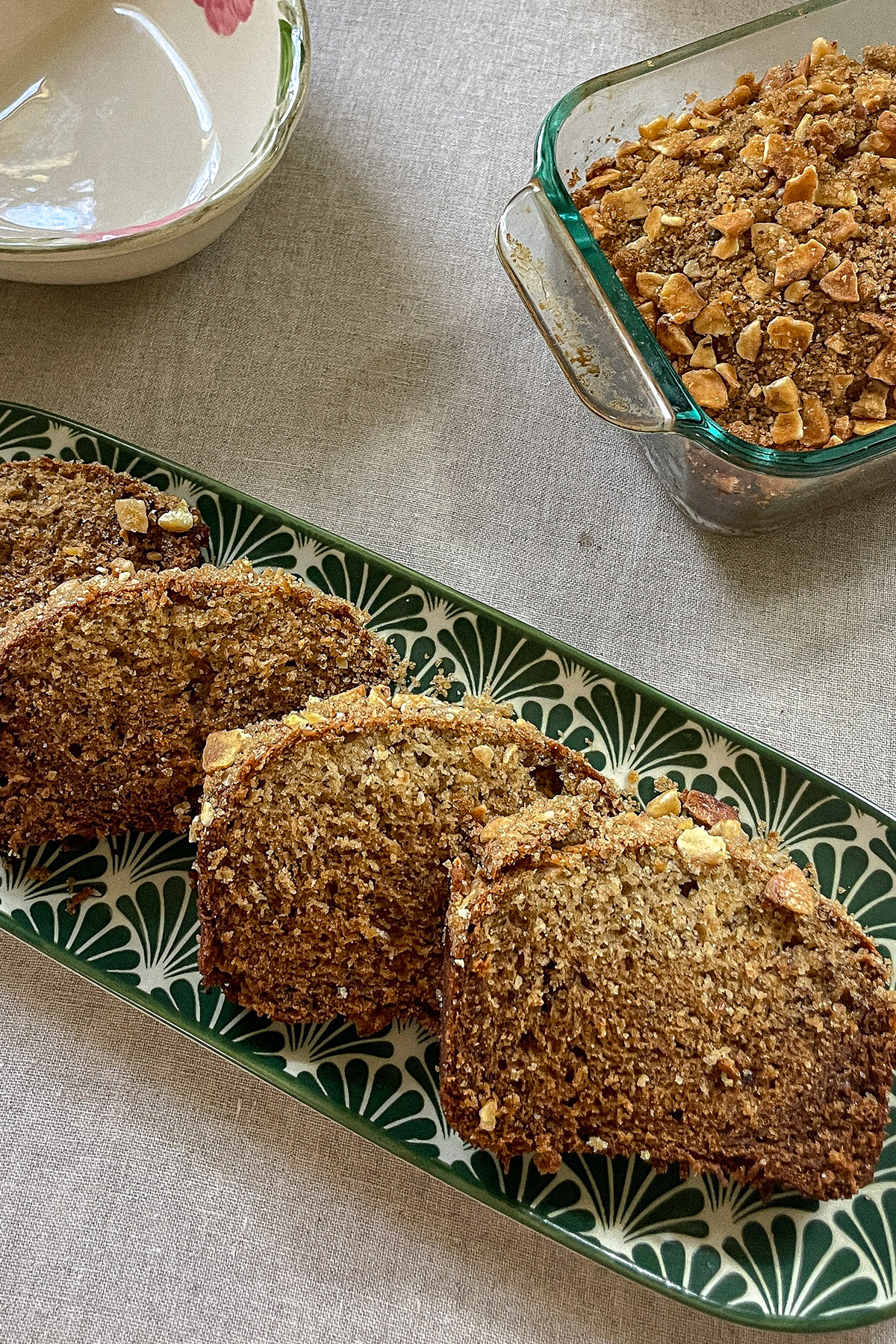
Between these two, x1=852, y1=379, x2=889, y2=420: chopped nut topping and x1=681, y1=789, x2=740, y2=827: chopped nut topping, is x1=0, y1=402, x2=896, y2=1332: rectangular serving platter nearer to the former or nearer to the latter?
x1=681, y1=789, x2=740, y2=827: chopped nut topping

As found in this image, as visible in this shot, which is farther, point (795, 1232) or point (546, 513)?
point (546, 513)

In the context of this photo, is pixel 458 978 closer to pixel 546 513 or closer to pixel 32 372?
pixel 546 513

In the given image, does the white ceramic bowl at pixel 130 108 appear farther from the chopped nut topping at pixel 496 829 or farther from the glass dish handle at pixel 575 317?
the chopped nut topping at pixel 496 829

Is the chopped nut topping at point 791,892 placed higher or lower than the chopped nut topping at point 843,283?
lower

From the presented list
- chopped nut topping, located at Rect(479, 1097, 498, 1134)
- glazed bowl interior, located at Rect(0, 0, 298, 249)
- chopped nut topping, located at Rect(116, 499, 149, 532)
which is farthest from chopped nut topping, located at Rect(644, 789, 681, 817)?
glazed bowl interior, located at Rect(0, 0, 298, 249)

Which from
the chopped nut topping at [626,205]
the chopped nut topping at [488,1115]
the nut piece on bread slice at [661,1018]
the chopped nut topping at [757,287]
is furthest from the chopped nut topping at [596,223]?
the chopped nut topping at [488,1115]

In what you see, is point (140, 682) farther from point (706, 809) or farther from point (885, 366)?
point (885, 366)

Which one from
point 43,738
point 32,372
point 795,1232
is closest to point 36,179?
point 32,372
